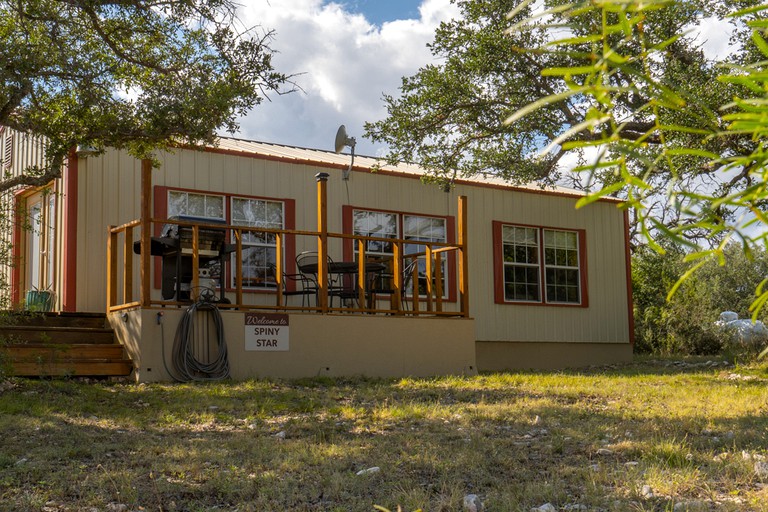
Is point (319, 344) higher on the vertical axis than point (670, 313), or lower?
lower

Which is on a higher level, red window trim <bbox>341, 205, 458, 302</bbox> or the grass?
red window trim <bbox>341, 205, 458, 302</bbox>

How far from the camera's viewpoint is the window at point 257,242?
10.8 meters

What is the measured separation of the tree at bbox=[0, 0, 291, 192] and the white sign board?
2.10m

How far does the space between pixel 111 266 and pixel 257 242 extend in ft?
6.45

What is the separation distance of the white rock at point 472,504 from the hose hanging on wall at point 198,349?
5238mm

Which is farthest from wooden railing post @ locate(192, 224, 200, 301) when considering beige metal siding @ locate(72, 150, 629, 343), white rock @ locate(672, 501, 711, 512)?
white rock @ locate(672, 501, 711, 512)

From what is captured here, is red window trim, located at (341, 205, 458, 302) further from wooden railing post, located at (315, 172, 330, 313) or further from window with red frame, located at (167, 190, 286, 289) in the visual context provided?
wooden railing post, located at (315, 172, 330, 313)

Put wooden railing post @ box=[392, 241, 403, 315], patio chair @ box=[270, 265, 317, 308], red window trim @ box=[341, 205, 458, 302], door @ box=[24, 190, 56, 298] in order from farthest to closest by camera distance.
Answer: red window trim @ box=[341, 205, 458, 302] → patio chair @ box=[270, 265, 317, 308] → door @ box=[24, 190, 56, 298] → wooden railing post @ box=[392, 241, 403, 315]

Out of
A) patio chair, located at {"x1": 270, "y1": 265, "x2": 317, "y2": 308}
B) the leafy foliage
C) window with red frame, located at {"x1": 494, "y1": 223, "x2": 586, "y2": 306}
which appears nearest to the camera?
patio chair, located at {"x1": 270, "y1": 265, "x2": 317, "y2": 308}

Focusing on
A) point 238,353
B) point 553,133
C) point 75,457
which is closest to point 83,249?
point 238,353

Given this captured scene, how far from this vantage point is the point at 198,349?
8.77m

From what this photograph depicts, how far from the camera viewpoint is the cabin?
8961mm

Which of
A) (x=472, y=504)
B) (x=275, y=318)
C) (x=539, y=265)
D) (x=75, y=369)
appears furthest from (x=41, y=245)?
(x=472, y=504)

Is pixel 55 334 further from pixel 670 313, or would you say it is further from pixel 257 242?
pixel 670 313
